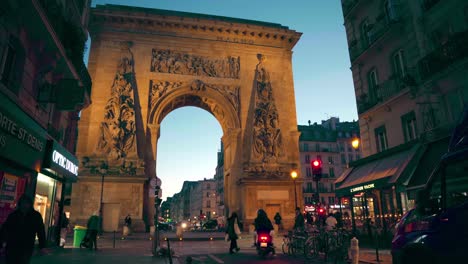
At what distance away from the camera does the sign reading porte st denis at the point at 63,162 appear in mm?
11470

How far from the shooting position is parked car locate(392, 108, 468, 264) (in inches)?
144

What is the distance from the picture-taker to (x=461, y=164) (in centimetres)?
408

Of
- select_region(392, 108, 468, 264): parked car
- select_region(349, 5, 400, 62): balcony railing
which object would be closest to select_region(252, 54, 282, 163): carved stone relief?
select_region(349, 5, 400, 62): balcony railing

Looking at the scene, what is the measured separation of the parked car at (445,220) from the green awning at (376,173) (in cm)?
778

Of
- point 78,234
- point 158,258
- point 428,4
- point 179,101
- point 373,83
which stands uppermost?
point 179,101

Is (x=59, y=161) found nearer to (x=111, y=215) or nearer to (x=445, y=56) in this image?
(x=111, y=215)

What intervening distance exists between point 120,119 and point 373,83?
709 inches

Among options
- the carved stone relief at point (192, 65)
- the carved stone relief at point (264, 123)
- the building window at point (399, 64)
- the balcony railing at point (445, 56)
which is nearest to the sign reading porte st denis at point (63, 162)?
the carved stone relief at point (192, 65)

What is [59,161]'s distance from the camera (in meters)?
12.0

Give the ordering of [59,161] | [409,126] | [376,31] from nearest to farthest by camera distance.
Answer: [59,161], [409,126], [376,31]

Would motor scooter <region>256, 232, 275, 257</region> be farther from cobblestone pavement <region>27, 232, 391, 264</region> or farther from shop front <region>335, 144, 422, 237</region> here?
shop front <region>335, 144, 422, 237</region>

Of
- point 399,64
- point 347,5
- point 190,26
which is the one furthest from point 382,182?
point 190,26

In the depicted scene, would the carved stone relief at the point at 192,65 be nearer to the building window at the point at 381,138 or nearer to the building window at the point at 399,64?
the building window at the point at 381,138

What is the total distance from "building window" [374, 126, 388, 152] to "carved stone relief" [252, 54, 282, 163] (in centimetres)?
1121
